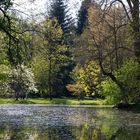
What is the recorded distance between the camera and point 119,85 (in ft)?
157

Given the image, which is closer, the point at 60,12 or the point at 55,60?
the point at 55,60

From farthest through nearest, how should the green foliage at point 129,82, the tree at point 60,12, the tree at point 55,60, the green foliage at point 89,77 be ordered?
the tree at point 60,12, the tree at point 55,60, the green foliage at point 89,77, the green foliage at point 129,82

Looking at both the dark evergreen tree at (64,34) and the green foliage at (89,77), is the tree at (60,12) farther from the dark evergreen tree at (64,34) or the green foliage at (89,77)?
the green foliage at (89,77)

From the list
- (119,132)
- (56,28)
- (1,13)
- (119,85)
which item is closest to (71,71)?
(56,28)

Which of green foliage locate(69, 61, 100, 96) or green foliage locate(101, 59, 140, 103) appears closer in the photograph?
green foliage locate(101, 59, 140, 103)

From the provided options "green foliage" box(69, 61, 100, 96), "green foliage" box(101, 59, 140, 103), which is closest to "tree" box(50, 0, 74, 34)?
"green foliage" box(69, 61, 100, 96)

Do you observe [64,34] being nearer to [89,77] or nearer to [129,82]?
[89,77]

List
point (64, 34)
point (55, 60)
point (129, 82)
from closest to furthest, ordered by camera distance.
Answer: point (129, 82)
point (55, 60)
point (64, 34)

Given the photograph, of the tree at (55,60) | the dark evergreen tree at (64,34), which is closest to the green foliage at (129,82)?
the tree at (55,60)

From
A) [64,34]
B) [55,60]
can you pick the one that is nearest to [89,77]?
[55,60]

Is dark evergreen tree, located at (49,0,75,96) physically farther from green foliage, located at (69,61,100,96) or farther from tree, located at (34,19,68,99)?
green foliage, located at (69,61,100,96)

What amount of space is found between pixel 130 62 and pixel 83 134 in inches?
1056

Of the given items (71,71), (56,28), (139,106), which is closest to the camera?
(139,106)

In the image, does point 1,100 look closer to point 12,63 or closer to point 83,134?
point 83,134
